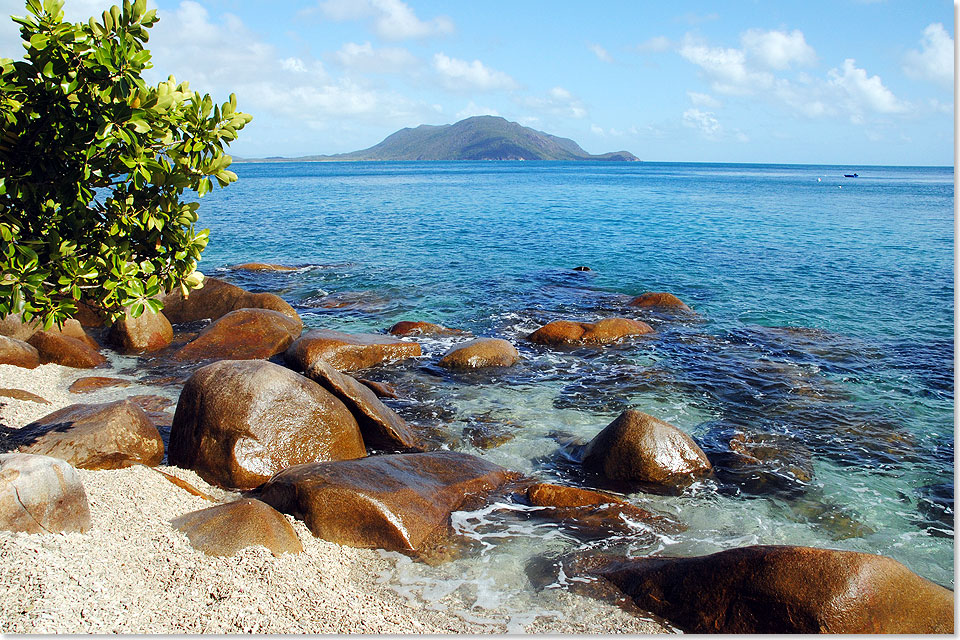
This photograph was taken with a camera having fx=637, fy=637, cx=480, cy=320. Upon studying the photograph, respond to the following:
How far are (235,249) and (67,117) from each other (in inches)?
1093

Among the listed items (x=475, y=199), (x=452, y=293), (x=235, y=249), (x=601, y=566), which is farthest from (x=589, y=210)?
(x=601, y=566)

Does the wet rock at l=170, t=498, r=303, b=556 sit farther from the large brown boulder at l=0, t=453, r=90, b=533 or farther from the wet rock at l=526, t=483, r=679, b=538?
the wet rock at l=526, t=483, r=679, b=538

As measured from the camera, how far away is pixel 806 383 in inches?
500

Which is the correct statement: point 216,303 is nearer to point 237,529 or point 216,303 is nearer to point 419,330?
point 419,330

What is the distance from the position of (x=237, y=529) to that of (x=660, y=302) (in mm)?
15181

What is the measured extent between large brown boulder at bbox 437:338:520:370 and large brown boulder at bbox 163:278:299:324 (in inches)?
197

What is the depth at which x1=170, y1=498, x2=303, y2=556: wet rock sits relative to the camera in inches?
232

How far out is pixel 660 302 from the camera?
18906 mm

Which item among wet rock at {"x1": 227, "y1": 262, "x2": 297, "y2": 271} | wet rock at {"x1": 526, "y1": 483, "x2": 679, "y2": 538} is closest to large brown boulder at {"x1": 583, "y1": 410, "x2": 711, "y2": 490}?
wet rock at {"x1": 526, "y1": 483, "x2": 679, "y2": 538}

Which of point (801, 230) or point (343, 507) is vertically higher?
point (801, 230)

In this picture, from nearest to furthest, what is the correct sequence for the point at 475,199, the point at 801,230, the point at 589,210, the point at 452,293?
1. the point at 452,293
2. the point at 801,230
3. the point at 589,210
4. the point at 475,199

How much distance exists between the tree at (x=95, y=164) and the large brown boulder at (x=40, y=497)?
1.28m

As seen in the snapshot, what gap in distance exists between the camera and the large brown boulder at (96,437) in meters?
7.71

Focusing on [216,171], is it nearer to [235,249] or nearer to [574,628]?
[574,628]
